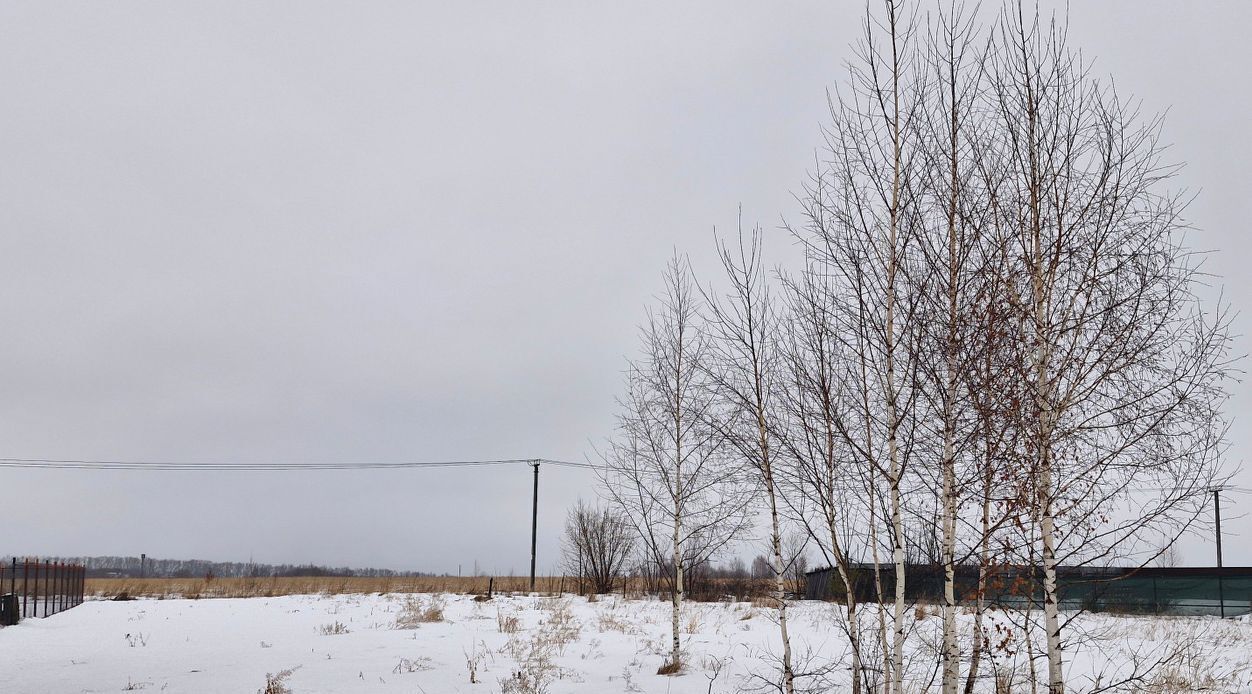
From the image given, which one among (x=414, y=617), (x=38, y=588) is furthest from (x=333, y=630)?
(x=38, y=588)

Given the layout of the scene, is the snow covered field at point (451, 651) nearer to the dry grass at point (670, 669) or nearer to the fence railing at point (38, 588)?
the dry grass at point (670, 669)

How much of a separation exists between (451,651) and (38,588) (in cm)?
1644

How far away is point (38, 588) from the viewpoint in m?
23.1

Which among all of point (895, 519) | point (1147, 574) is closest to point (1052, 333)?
point (895, 519)

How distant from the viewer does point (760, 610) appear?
24.5 meters

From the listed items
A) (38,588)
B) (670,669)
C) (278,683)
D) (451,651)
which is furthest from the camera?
(38,588)

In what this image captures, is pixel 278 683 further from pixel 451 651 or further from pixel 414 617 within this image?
pixel 414 617

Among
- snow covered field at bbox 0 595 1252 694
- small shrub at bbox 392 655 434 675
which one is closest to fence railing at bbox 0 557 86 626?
snow covered field at bbox 0 595 1252 694

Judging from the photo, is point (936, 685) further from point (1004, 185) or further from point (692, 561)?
point (1004, 185)

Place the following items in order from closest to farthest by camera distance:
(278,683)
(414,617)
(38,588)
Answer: (278,683) → (414,617) → (38,588)

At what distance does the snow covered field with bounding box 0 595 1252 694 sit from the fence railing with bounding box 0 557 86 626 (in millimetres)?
642

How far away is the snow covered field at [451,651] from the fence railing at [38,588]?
2.11 ft

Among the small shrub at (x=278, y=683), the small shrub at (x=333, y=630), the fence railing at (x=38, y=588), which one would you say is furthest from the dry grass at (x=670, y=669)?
the fence railing at (x=38, y=588)

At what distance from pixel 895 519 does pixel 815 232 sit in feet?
8.97
